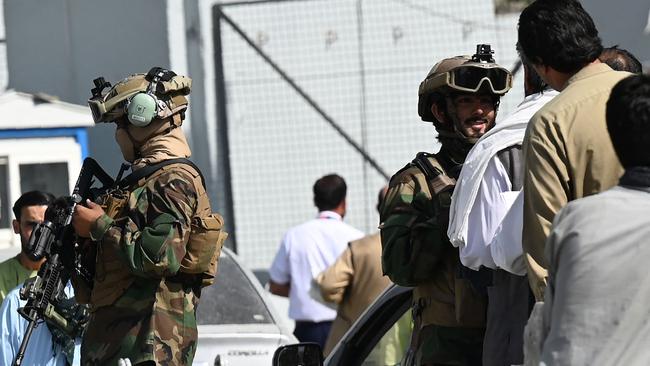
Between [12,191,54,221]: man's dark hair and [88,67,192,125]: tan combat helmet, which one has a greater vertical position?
[88,67,192,125]: tan combat helmet

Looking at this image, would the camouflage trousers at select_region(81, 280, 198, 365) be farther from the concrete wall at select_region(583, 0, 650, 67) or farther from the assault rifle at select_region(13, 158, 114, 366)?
the concrete wall at select_region(583, 0, 650, 67)

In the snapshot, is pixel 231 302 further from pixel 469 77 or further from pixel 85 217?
pixel 469 77

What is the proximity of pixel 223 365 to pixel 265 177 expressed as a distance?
6.53 meters

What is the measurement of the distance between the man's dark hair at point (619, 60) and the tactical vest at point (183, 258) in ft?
5.06

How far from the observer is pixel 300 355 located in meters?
5.18

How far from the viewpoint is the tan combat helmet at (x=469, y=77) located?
5223 mm

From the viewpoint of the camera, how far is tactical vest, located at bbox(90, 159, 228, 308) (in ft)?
18.2

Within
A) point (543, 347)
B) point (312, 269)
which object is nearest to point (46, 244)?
point (543, 347)

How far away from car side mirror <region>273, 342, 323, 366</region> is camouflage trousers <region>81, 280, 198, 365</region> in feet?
1.74

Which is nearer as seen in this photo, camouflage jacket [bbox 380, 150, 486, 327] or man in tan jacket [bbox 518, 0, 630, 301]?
man in tan jacket [bbox 518, 0, 630, 301]

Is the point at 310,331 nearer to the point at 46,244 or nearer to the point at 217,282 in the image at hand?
the point at 217,282

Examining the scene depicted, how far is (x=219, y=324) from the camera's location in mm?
7801

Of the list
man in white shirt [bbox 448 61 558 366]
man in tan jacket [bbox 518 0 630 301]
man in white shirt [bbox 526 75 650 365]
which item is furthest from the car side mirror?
man in white shirt [bbox 526 75 650 365]

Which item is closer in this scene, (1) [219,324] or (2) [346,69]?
(1) [219,324]
